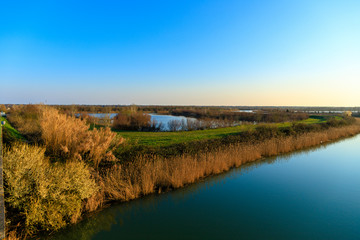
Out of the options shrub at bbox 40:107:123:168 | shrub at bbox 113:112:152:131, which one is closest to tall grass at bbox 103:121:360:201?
shrub at bbox 40:107:123:168

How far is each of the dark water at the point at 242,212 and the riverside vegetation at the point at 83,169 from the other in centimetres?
45

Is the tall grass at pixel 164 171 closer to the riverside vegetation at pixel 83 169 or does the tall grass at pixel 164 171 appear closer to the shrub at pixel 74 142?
the riverside vegetation at pixel 83 169

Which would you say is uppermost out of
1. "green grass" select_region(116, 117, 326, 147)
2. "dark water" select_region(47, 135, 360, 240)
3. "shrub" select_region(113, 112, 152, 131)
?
"shrub" select_region(113, 112, 152, 131)

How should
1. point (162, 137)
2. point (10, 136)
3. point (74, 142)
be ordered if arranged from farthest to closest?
point (162, 137) < point (10, 136) < point (74, 142)

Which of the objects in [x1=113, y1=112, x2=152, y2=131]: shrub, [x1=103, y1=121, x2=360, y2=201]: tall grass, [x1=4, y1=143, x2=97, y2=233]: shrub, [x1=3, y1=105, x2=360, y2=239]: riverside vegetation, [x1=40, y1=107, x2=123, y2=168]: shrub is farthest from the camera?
[x1=113, y1=112, x2=152, y2=131]: shrub

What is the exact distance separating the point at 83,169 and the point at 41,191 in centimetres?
117

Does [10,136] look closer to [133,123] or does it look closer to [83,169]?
[83,169]

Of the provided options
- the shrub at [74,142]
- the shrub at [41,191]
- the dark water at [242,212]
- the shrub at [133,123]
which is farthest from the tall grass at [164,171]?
the shrub at [133,123]

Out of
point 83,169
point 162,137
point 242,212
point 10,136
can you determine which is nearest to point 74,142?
point 83,169

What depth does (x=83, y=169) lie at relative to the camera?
17.3 feet

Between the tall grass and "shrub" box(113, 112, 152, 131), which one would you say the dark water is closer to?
the tall grass

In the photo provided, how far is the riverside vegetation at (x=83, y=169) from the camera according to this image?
4312 mm

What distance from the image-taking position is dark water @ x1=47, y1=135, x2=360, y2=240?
4.85m

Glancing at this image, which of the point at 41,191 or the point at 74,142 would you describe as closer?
the point at 41,191
